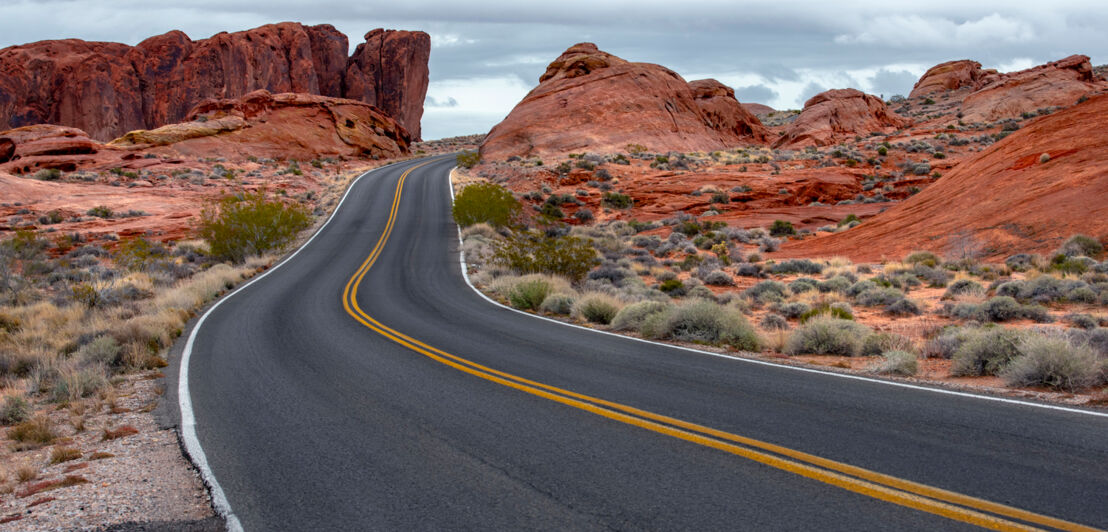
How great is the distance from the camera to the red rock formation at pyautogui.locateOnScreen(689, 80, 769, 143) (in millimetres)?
68750

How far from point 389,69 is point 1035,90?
3328 inches

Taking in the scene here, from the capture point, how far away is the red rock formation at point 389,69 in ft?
332

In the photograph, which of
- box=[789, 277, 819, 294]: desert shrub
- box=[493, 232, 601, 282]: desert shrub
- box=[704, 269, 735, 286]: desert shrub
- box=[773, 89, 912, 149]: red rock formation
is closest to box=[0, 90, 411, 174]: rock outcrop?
box=[493, 232, 601, 282]: desert shrub

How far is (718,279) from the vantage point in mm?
19750

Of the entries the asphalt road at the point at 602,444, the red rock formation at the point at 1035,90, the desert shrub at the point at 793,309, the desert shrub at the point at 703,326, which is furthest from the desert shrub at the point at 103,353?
the red rock formation at the point at 1035,90

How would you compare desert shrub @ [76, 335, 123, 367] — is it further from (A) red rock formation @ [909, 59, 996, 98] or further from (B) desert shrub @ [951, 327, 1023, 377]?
(A) red rock formation @ [909, 59, 996, 98]

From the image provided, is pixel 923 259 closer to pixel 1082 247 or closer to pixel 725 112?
pixel 1082 247

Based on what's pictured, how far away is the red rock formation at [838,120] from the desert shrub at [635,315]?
167 ft

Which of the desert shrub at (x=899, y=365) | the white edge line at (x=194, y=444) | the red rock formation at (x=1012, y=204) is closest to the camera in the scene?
the white edge line at (x=194, y=444)

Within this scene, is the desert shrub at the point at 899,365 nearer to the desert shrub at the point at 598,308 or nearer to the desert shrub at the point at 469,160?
the desert shrub at the point at 598,308

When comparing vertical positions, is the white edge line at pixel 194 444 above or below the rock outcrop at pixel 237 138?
below

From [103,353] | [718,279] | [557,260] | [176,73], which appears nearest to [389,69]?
[176,73]

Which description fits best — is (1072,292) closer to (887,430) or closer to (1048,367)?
(1048,367)

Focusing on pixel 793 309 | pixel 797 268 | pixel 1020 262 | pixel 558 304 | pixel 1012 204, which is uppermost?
pixel 1012 204
